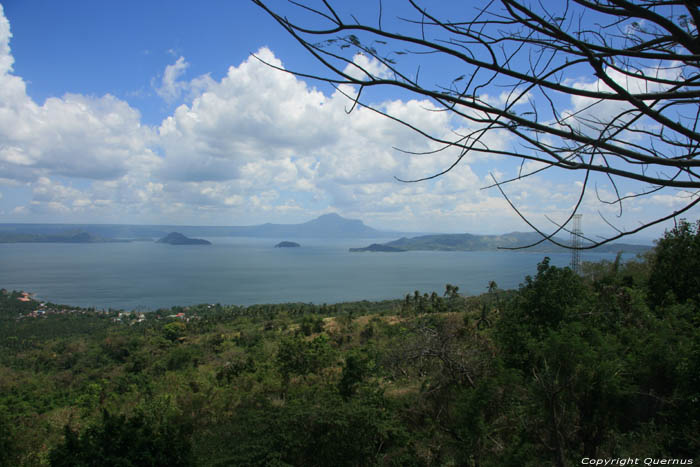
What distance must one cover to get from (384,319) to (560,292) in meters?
20.9

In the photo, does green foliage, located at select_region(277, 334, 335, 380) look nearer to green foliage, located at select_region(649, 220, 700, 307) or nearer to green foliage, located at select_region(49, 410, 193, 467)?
green foliage, located at select_region(49, 410, 193, 467)

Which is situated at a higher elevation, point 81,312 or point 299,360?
point 299,360

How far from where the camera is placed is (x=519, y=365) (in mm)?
7961

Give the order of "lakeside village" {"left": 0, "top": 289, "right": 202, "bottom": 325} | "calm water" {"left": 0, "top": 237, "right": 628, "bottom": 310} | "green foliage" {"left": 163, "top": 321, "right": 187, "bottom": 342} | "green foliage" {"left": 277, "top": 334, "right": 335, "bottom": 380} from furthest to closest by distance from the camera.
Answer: "calm water" {"left": 0, "top": 237, "right": 628, "bottom": 310}
"lakeside village" {"left": 0, "top": 289, "right": 202, "bottom": 325}
"green foliage" {"left": 163, "top": 321, "right": 187, "bottom": 342}
"green foliage" {"left": 277, "top": 334, "right": 335, "bottom": 380}

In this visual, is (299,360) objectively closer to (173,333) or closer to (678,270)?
(678,270)

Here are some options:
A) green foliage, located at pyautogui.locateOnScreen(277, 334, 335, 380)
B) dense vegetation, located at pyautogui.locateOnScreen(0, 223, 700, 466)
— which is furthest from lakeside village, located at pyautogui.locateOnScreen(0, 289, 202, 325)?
dense vegetation, located at pyautogui.locateOnScreen(0, 223, 700, 466)

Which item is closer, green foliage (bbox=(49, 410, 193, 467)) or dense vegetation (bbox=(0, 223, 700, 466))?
green foliage (bbox=(49, 410, 193, 467))

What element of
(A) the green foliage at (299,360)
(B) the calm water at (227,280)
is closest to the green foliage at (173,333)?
(A) the green foliage at (299,360)

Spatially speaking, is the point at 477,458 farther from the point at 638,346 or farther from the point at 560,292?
the point at 560,292

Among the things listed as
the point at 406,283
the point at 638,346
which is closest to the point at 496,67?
the point at 638,346

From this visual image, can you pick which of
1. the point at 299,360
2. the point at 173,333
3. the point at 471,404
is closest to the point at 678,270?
the point at 471,404

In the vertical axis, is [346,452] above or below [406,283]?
above

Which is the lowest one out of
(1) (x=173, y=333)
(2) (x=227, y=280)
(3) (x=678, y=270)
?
(2) (x=227, y=280)

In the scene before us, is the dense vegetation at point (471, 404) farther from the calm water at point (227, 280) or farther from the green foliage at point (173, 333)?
the calm water at point (227, 280)
